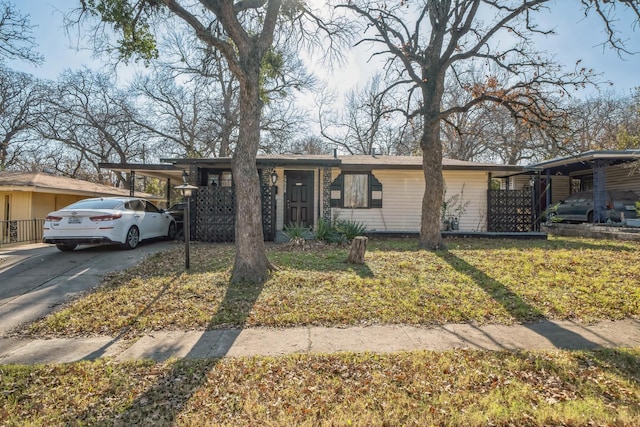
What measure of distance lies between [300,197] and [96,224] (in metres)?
7.01

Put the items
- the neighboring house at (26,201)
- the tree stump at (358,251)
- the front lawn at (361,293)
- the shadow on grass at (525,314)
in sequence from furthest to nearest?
the neighboring house at (26,201) → the tree stump at (358,251) → the front lawn at (361,293) → the shadow on grass at (525,314)

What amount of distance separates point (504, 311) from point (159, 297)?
5183 mm

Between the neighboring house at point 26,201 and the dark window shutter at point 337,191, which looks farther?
the dark window shutter at point 337,191

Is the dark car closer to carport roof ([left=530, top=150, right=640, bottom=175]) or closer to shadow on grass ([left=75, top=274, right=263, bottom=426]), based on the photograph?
carport roof ([left=530, top=150, right=640, bottom=175])

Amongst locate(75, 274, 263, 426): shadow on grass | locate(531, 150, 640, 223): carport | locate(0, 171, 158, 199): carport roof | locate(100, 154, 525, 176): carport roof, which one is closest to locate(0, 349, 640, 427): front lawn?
locate(75, 274, 263, 426): shadow on grass

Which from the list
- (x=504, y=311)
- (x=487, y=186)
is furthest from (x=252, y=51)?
(x=487, y=186)

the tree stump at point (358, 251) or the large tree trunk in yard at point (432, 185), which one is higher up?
the large tree trunk in yard at point (432, 185)

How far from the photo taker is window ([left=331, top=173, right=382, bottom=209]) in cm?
1319

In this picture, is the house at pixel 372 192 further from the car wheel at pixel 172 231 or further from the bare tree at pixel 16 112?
the bare tree at pixel 16 112

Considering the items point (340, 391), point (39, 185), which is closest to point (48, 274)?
point (340, 391)

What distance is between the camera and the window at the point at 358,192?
1319 cm

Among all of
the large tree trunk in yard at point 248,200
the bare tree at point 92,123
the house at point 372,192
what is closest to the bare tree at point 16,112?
the bare tree at point 92,123

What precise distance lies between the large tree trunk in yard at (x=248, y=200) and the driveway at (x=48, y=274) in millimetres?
2803

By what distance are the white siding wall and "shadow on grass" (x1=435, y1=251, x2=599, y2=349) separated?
642cm
